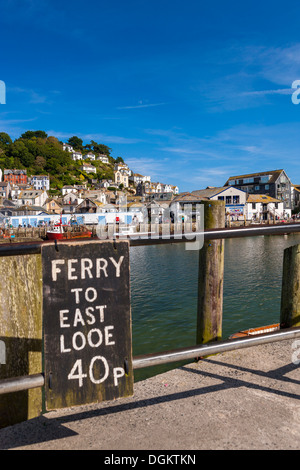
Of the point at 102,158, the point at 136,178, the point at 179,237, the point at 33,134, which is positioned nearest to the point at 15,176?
the point at 33,134

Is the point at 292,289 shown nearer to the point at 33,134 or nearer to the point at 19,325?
the point at 19,325

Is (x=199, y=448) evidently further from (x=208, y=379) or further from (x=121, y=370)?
(x=208, y=379)

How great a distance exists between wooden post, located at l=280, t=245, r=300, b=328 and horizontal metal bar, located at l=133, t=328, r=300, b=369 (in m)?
1.25

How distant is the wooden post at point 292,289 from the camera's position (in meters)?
3.83

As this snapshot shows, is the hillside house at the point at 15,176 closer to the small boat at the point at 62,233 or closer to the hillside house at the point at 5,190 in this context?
the hillside house at the point at 5,190

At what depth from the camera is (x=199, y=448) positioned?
1976 millimetres

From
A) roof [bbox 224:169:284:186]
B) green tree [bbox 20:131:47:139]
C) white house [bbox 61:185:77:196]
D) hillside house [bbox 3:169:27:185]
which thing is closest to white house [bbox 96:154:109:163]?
green tree [bbox 20:131:47:139]

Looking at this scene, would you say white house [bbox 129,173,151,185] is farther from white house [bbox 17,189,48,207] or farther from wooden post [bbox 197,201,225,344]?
wooden post [bbox 197,201,225,344]

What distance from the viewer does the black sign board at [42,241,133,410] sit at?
1.74 meters

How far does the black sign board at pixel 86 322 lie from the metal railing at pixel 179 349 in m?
0.11

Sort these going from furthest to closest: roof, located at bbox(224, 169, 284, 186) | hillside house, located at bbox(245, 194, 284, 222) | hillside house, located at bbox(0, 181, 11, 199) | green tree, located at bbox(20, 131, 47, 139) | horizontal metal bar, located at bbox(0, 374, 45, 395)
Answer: green tree, located at bbox(20, 131, 47, 139)
hillside house, located at bbox(0, 181, 11, 199)
roof, located at bbox(224, 169, 284, 186)
hillside house, located at bbox(245, 194, 284, 222)
horizontal metal bar, located at bbox(0, 374, 45, 395)

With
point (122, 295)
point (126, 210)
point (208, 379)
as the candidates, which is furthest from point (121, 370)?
point (126, 210)

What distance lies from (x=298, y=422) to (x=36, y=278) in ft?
6.87

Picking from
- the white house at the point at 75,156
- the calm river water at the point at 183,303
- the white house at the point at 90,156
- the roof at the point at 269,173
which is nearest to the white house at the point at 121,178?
the white house at the point at 75,156
